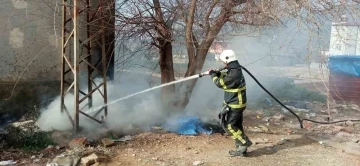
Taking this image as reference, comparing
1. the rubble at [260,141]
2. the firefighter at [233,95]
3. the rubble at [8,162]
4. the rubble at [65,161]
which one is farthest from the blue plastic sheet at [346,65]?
the rubble at [8,162]

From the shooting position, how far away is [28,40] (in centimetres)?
796

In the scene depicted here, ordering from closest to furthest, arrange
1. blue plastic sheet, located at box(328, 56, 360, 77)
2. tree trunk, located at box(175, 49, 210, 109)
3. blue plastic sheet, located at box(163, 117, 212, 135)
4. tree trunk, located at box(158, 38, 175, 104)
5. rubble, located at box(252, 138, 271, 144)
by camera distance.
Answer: rubble, located at box(252, 138, 271, 144), blue plastic sheet, located at box(163, 117, 212, 135), tree trunk, located at box(175, 49, 210, 109), tree trunk, located at box(158, 38, 175, 104), blue plastic sheet, located at box(328, 56, 360, 77)

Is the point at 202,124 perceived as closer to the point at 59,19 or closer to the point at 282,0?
the point at 282,0

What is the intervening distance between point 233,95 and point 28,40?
16.0ft

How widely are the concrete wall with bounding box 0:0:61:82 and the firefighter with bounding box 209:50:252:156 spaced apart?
12.5 feet

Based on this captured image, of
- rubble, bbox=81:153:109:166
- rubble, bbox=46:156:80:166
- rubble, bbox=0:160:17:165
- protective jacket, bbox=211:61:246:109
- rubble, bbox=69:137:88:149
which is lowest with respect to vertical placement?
rubble, bbox=0:160:17:165

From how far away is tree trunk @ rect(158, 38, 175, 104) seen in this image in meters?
8.28

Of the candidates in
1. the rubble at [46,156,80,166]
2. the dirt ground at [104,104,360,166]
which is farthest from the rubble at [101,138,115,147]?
the rubble at [46,156,80,166]

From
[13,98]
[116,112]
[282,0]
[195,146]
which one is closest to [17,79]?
[13,98]

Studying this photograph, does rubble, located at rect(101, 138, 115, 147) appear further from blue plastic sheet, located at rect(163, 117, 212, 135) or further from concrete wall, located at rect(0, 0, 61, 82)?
concrete wall, located at rect(0, 0, 61, 82)

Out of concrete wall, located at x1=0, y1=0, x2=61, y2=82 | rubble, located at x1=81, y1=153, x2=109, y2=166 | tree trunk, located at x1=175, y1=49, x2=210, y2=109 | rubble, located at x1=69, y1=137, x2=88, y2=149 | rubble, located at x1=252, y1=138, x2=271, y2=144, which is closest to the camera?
rubble, located at x1=81, y1=153, x2=109, y2=166

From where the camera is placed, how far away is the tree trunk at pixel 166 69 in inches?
326

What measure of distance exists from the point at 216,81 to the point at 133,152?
70.1 inches

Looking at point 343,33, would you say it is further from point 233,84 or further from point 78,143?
point 78,143
